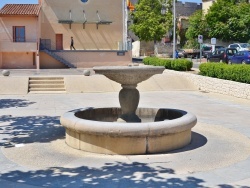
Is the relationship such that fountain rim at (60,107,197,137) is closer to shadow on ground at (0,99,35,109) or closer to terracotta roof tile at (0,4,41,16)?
shadow on ground at (0,99,35,109)

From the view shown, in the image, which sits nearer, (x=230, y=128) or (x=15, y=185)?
(x=15, y=185)

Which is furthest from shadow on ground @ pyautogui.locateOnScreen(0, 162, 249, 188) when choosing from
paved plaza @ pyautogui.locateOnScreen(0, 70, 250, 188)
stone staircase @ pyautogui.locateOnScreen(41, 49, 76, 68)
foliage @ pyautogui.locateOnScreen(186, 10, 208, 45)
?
foliage @ pyautogui.locateOnScreen(186, 10, 208, 45)

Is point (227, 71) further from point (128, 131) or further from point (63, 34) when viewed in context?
point (63, 34)

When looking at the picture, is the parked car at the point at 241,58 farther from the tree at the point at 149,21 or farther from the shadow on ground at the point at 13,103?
the tree at the point at 149,21

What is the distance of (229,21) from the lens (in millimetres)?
53031

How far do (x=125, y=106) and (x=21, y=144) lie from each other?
2.46 m

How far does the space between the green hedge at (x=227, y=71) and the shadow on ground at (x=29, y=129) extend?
9.87 m

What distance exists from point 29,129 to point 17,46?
82.6 ft

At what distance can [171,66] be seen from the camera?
25.7 meters

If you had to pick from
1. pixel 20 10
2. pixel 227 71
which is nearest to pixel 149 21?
pixel 20 10

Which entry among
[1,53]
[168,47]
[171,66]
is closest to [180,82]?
[171,66]

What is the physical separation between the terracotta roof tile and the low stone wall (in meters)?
18.0

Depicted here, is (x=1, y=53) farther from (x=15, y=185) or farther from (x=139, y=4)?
(x=15, y=185)

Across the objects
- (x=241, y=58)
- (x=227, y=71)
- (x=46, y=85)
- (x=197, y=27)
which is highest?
(x=197, y=27)
